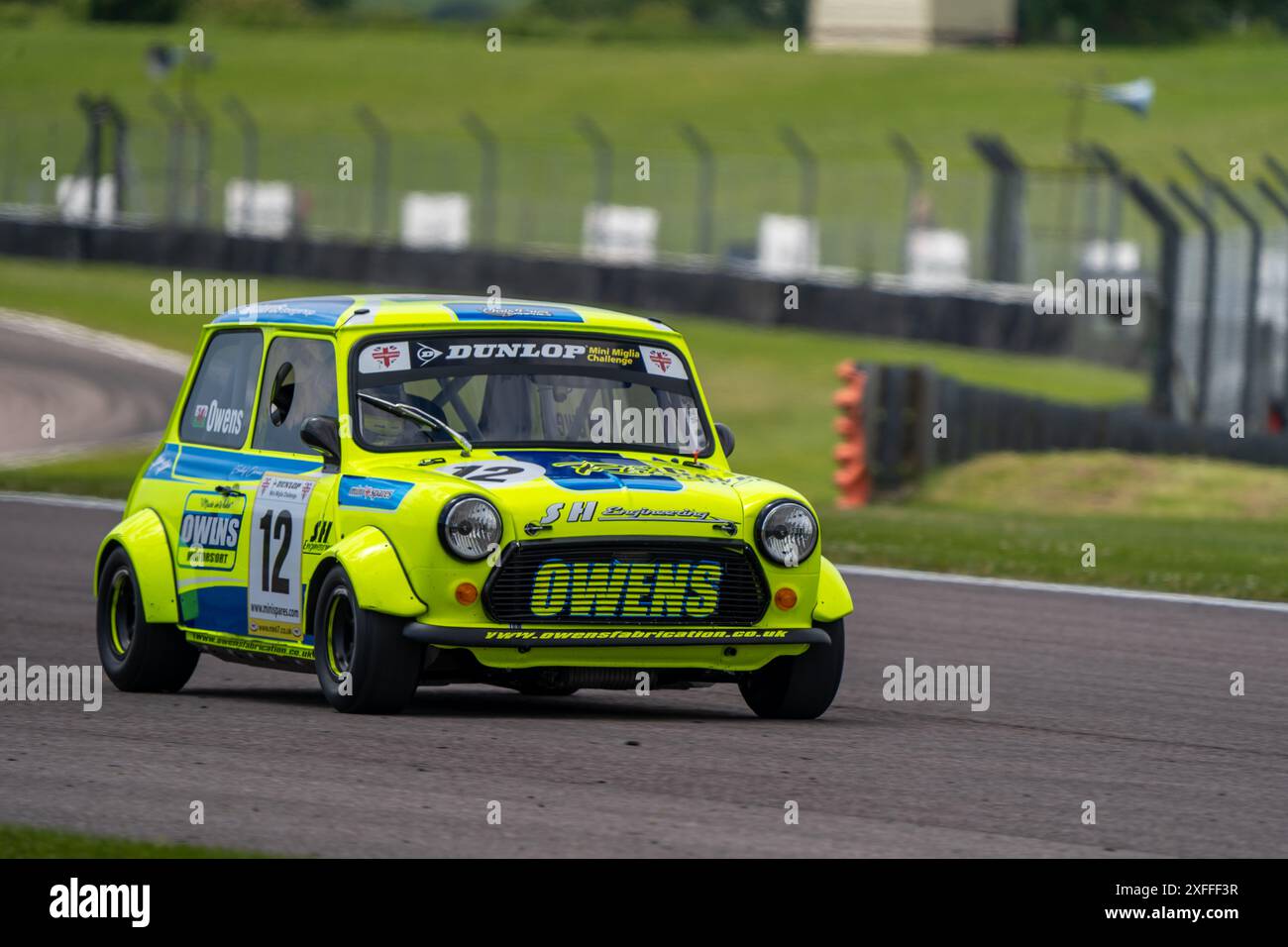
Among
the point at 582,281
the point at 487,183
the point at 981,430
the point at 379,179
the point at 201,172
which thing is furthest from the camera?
the point at 379,179

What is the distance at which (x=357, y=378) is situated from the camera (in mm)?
9602

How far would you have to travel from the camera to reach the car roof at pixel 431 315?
384 inches

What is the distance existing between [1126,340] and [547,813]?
2708 centimetres

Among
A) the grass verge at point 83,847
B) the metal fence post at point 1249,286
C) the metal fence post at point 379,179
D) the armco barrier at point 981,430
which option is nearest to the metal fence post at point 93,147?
the metal fence post at point 379,179

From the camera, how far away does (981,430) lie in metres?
24.0

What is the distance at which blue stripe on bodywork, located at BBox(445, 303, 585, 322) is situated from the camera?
32.2ft

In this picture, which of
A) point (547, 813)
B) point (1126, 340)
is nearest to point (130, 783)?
point (547, 813)

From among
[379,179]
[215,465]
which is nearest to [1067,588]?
[215,465]

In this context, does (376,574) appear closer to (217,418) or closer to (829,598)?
(829,598)

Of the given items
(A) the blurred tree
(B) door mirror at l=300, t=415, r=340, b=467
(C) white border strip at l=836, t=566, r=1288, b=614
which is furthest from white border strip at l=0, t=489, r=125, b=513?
(A) the blurred tree

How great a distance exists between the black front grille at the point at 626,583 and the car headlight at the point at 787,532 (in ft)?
0.26

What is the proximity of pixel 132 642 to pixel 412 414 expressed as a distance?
67.5 inches
